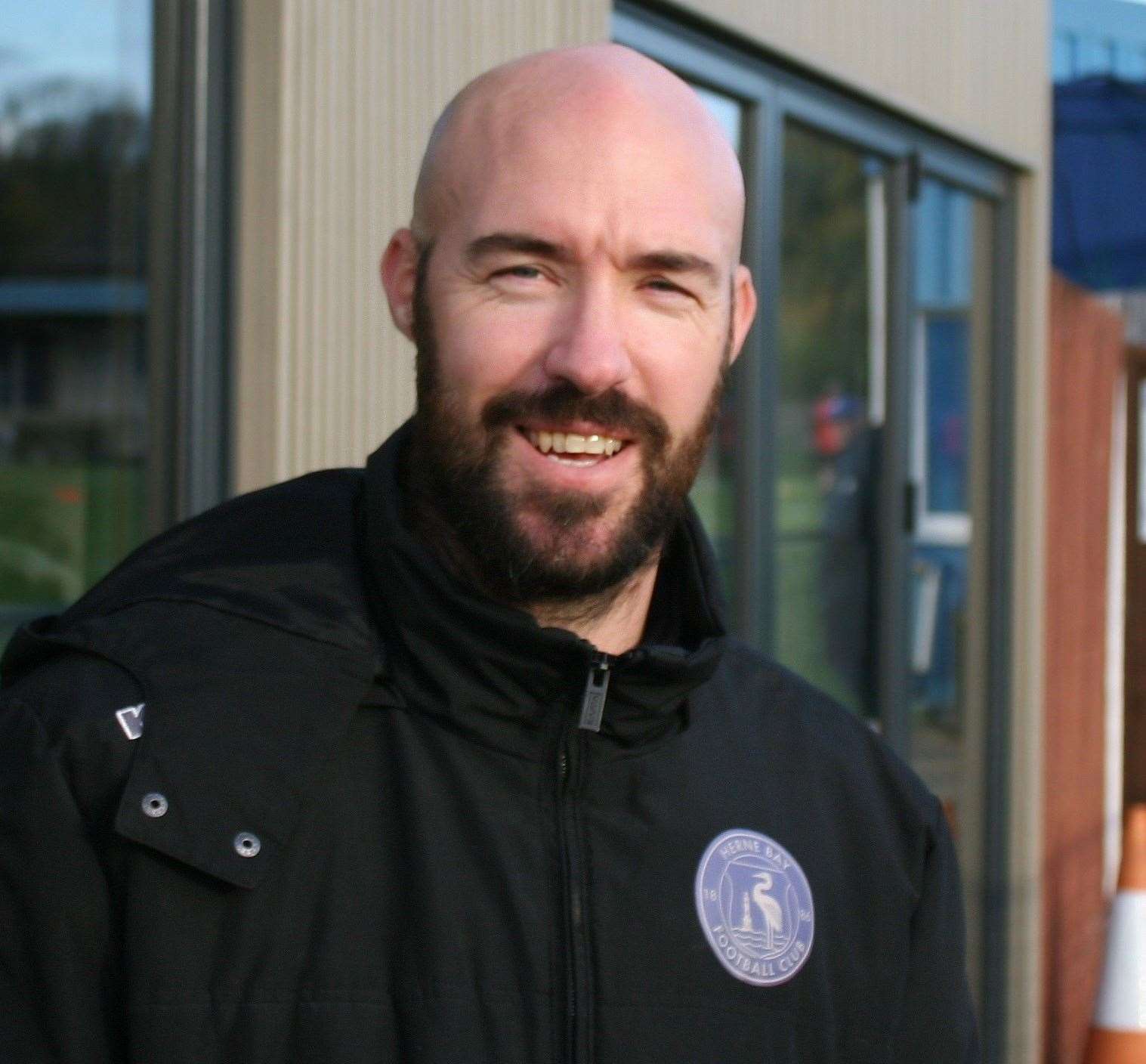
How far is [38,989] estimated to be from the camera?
1.48 meters

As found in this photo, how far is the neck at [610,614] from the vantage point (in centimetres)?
181

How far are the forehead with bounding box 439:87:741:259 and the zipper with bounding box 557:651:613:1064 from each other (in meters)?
0.42

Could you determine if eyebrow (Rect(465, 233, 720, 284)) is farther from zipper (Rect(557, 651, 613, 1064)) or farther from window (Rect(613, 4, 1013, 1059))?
window (Rect(613, 4, 1013, 1059))

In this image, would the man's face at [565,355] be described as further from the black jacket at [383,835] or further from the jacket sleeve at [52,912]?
the jacket sleeve at [52,912]

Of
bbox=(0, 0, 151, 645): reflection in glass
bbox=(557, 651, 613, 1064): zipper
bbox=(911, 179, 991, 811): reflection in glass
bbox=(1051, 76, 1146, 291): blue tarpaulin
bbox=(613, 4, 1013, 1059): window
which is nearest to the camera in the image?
bbox=(557, 651, 613, 1064): zipper

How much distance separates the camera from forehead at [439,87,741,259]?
5.90 feet

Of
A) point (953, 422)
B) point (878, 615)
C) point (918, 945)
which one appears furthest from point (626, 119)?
point (953, 422)

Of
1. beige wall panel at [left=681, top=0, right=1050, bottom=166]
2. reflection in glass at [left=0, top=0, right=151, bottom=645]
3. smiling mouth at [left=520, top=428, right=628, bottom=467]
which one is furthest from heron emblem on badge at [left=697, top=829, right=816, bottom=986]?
beige wall panel at [left=681, top=0, right=1050, bottom=166]

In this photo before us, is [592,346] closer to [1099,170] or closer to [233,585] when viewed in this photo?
[233,585]

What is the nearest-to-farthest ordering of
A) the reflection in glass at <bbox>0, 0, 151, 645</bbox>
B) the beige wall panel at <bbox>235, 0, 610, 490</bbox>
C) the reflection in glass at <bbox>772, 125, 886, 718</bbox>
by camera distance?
the reflection in glass at <bbox>0, 0, 151, 645</bbox> → the beige wall panel at <bbox>235, 0, 610, 490</bbox> → the reflection in glass at <bbox>772, 125, 886, 718</bbox>

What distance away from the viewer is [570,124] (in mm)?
1842

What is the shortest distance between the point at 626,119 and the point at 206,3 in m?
1.27

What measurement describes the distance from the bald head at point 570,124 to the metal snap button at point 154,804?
662 mm

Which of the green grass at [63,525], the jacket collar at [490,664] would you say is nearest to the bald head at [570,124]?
the jacket collar at [490,664]
